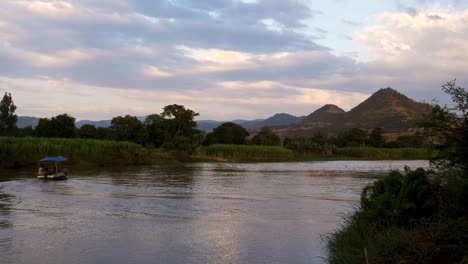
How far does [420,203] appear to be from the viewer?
9.91 meters

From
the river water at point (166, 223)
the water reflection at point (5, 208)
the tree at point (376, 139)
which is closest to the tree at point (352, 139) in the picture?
the tree at point (376, 139)

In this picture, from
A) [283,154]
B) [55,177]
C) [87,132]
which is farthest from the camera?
[87,132]

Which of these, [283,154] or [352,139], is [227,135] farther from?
[352,139]

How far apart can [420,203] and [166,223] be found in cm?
878

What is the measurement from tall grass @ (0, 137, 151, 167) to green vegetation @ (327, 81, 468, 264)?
37418 mm

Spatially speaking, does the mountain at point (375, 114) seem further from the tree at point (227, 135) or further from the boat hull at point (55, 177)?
the boat hull at point (55, 177)

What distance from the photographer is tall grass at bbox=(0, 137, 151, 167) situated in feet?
138

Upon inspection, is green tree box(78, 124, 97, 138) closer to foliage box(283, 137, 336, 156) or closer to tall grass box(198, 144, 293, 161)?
tall grass box(198, 144, 293, 161)

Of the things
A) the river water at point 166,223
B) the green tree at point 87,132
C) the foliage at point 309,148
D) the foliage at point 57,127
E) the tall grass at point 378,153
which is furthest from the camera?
the tall grass at point 378,153

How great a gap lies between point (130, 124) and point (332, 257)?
60.4 m

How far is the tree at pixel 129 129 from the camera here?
6838cm

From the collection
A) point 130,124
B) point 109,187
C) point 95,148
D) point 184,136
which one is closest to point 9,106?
point 130,124

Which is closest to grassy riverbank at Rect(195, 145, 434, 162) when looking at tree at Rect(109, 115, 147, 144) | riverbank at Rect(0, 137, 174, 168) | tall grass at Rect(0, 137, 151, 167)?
tree at Rect(109, 115, 147, 144)

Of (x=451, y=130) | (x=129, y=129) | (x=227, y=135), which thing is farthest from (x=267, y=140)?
(x=451, y=130)
